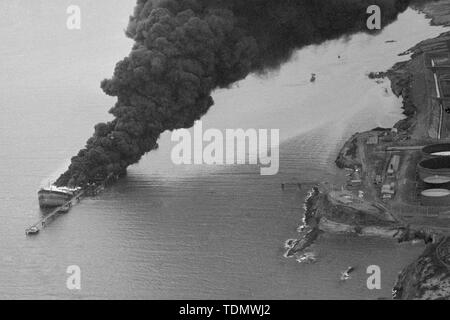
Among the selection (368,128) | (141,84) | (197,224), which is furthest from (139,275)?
(368,128)

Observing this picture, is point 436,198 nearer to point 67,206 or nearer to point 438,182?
point 438,182

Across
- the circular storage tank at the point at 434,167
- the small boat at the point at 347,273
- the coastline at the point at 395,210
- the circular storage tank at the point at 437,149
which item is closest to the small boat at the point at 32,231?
the coastline at the point at 395,210

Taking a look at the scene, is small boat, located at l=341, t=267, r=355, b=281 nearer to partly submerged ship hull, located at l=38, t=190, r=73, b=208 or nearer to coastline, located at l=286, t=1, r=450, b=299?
coastline, located at l=286, t=1, r=450, b=299

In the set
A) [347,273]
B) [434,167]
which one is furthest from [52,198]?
[434,167]

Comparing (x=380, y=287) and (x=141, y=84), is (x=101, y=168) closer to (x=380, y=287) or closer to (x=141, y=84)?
(x=141, y=84)

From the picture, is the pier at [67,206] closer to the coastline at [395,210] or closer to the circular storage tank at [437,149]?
the coastline at [395,210]

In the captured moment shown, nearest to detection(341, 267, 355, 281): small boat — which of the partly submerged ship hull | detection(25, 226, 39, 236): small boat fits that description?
detection(25, 226, 39, 236): small boat
